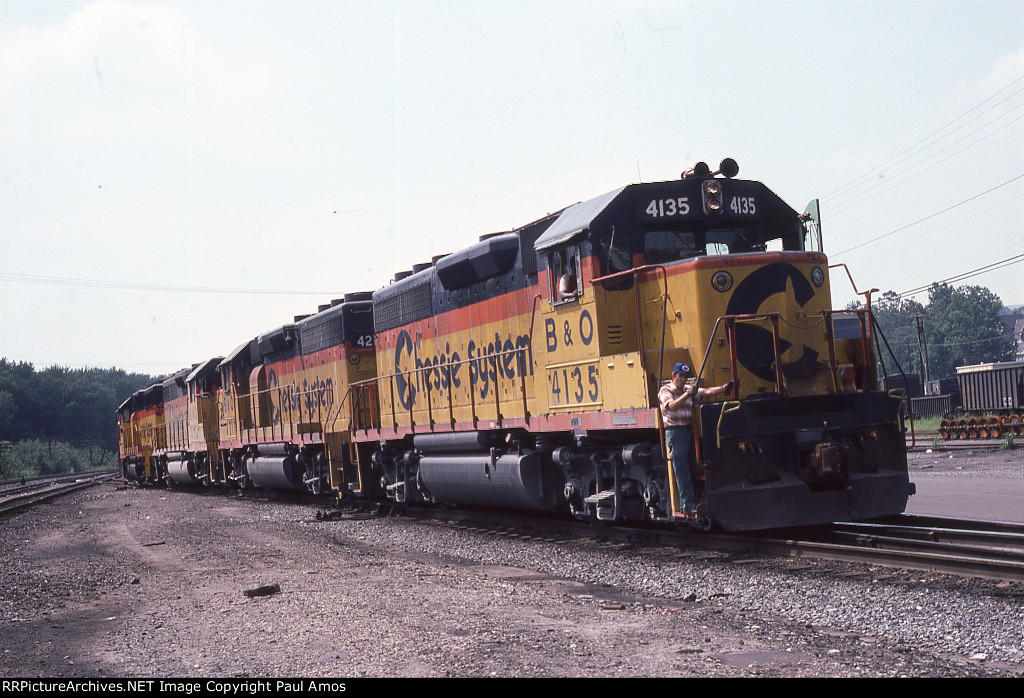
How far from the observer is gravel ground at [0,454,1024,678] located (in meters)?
5.45

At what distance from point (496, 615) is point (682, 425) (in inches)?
114

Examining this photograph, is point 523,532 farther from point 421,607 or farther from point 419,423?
point 421,607

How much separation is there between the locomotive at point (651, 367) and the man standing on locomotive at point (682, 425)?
4.3 inches

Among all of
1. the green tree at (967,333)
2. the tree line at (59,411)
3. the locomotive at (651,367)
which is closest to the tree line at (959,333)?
the green tree at (967,333)

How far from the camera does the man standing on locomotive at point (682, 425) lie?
8.99 meters

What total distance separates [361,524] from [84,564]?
392 cm

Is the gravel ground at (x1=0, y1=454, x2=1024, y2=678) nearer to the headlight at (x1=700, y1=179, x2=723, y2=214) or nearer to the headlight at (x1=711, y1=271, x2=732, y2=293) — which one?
the headlight at (x1=711, y1=271, x2=732, y2=293)

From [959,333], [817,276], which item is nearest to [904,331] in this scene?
[959,333]

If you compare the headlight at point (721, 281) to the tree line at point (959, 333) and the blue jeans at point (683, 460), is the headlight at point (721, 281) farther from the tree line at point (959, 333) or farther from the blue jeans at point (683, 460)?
the tree line at point (959, 333)

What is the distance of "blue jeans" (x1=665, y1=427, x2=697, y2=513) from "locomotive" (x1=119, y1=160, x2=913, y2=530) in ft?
0.38

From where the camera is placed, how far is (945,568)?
301 inches

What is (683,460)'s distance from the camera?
29.6 feet

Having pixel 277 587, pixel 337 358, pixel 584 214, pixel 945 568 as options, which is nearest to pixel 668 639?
pixel 945 568

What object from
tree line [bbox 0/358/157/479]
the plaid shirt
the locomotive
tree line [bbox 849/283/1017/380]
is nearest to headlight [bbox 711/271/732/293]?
the locomotive
